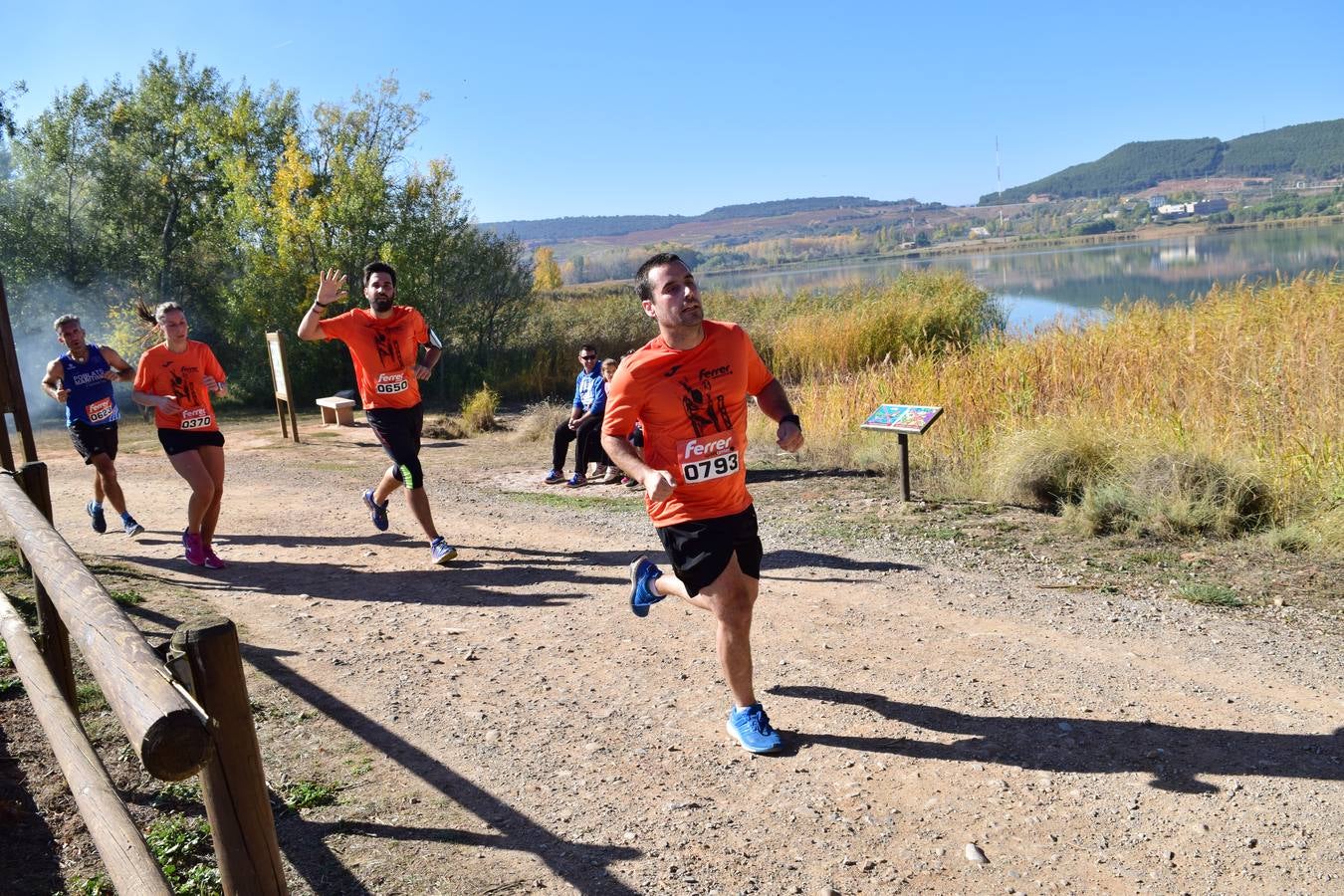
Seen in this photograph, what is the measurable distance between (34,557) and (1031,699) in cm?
427

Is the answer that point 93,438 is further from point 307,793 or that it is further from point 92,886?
point 92,886

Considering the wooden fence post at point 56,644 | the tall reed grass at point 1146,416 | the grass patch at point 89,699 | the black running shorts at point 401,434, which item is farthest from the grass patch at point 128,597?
the tall reed grass at point 1146,416

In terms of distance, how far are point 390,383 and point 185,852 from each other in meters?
4.31

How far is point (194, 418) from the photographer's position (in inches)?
317

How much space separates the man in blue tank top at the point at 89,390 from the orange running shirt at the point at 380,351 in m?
2.62

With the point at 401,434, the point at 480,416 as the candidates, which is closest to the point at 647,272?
the point at 401,434

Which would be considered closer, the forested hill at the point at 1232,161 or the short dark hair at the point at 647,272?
the short dark hair at the point at 647,272

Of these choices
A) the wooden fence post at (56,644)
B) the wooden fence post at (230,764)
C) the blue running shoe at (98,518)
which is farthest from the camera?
the blue running shoe at (98,518)

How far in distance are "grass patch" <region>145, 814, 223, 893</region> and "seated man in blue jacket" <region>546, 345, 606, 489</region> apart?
759cm

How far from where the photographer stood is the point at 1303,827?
370cm

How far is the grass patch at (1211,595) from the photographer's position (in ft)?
20.3

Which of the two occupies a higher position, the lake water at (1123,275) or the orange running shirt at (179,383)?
the orange running shirt at (179,383)

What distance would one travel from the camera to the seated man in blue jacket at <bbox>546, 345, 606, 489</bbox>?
11523mm

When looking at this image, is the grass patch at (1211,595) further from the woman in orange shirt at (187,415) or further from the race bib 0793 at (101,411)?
the race bib 0793 at (101,411)
